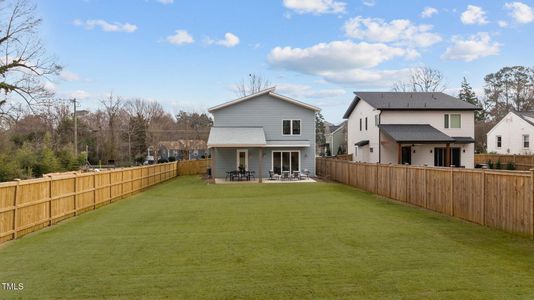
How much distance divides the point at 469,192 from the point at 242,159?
18819 millimetres

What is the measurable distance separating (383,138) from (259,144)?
986cm

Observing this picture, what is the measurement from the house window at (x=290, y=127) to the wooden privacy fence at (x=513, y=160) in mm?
16264

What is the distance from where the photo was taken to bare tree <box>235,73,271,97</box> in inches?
2158

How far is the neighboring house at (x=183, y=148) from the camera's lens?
56.7 m

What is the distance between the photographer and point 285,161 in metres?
28.6

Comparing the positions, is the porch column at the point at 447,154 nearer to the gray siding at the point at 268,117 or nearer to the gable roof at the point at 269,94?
the gray siding at the point at 268,117

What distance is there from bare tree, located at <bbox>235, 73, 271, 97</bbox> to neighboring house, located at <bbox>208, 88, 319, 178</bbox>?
26.5m

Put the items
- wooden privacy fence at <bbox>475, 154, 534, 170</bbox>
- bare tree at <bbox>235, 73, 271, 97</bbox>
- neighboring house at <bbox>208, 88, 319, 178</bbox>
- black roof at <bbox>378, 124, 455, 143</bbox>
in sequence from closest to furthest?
black roof at <bbox>378, 124, 455, 143</bbox> → neighboring house at <bbox>208, 88, 319, 178</bbox> → wooden privacy fence at <bbox>475, 154, 534, 170</bbox> → bare tree at <bbox>235, 73, 271, 97</bbox>

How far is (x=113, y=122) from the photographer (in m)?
55.1

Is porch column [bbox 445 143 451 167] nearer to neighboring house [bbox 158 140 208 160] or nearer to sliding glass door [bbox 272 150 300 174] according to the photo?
sliding glass door [bbox 272 150 300 174]

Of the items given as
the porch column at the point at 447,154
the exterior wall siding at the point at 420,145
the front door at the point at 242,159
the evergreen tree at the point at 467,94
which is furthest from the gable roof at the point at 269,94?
the evergreen tree at the point at 467,94

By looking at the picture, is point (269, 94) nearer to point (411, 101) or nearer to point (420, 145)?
point (411, 101)

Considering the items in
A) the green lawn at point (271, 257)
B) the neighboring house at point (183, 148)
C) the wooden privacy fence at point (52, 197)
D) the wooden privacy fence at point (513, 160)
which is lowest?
the green lawn at point (271, 257)

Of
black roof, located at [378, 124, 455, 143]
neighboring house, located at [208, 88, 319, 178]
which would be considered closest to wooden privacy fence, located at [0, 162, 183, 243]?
neighboring house, located at [208, 88, 319, 178]
